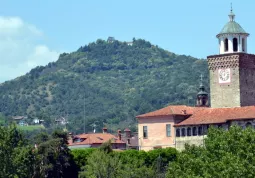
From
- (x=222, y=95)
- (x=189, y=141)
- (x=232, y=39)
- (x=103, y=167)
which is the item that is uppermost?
(x=232, y=39)

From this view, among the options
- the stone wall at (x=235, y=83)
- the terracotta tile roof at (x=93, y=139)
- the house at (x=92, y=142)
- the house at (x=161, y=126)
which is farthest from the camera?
the terracotta tile roof at (x=93, y=139)

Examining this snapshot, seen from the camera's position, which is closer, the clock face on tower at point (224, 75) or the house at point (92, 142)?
the clock face on tower at point (224, 75)

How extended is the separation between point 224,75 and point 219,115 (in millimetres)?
5529

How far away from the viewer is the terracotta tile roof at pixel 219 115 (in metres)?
113

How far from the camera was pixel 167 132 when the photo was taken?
403ft

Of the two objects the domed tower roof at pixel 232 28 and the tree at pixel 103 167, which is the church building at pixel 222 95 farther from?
the tree at pixel 103 167

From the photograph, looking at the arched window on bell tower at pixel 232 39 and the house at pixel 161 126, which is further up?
the arched window on bell tower at pixel 232 39

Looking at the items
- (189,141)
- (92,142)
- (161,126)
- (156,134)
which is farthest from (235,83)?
(92,142)

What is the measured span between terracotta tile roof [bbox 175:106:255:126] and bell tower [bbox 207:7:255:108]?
4.34 ft

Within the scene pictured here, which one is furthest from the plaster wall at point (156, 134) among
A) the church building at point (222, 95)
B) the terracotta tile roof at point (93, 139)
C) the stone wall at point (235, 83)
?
the terracotta tile roof at point (93, 139)

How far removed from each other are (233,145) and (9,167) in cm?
2962

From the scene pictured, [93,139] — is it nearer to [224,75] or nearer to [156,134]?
[156,134]

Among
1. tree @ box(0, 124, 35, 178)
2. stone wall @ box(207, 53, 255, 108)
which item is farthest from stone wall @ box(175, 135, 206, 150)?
tree @ box(0, 124, 35, 178)

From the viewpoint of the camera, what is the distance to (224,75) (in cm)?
12000
